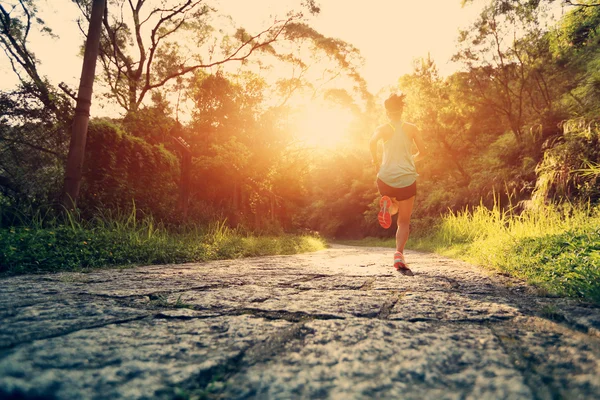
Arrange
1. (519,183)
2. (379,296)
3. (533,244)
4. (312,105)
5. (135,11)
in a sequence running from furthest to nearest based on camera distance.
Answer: (312,105) < (135,11) < (519,183) < (533,244) < (379,296)

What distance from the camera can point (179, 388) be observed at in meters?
0.90

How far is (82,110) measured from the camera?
21.2 feet

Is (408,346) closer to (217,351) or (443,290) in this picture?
(217,351)

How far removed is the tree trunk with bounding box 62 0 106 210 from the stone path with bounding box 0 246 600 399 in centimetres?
485

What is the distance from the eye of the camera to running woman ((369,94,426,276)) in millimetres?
4125

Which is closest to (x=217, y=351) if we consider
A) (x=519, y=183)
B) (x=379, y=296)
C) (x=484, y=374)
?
(x=484, y=374)

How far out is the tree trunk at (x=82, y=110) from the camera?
6.26m

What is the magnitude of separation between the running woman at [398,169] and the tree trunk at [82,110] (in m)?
5.38

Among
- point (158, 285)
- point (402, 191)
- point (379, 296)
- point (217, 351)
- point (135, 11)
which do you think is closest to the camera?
point (217, 351)

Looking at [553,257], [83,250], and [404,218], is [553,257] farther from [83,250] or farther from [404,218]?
[83,250]

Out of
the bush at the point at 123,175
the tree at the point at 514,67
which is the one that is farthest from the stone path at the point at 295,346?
the tree at the point at 514,67

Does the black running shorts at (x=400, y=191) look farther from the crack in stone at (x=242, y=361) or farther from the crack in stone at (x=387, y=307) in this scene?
the crack in stone at (x=242, y=361)

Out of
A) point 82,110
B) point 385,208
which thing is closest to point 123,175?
point 82,110

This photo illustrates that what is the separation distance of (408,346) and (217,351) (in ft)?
2.14
